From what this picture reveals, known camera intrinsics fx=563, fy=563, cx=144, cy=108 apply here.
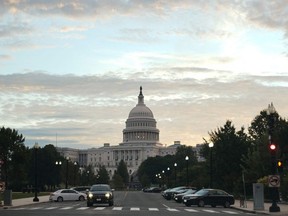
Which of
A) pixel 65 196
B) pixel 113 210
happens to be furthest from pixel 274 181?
pixel 65 196

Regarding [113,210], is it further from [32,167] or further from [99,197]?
[32,167]

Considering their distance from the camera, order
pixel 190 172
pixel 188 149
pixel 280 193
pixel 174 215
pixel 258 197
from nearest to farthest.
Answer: pixel 174 215, pixel 258 197, pixel 280 193, pixel 190 172, pixel 188 149

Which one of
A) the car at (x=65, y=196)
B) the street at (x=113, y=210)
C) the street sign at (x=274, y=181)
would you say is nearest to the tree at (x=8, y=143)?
the car at (x=65, y=196)

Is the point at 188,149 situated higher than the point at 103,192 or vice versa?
the point at 188,149

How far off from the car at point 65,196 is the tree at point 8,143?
61.6 ft

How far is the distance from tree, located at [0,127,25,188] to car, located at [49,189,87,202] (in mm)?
18766

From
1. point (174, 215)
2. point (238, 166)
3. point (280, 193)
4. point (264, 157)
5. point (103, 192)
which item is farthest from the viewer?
point (238, 166)

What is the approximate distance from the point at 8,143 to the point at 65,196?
75.2ft

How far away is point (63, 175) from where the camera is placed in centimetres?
12900

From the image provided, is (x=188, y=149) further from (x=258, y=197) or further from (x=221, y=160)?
(x=258, y=197)

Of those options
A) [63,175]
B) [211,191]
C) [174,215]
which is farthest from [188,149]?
[174,215]

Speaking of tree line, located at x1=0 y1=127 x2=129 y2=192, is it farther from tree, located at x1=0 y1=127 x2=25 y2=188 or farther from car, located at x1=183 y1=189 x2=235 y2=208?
car, located at x1=183 y1=189 x2=235 y2=208

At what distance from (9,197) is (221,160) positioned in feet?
A: 105

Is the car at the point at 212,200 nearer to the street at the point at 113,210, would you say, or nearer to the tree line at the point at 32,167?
the street at the point at 113,210
